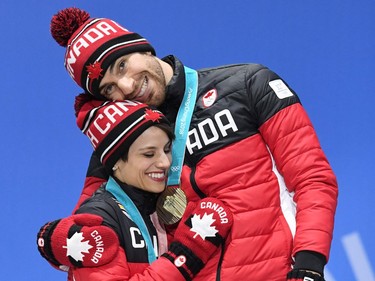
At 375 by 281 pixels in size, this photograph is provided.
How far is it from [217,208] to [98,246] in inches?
12.2

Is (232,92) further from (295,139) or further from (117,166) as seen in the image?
(117,166)

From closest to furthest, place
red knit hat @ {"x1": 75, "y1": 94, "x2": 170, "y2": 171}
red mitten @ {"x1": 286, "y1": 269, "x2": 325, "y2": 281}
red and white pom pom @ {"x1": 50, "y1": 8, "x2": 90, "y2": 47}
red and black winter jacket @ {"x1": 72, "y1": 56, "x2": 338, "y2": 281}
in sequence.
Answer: red mitten @ {"x1": 286, "y1": 269, "x2": 325, "y2": 281}, red and black winter jacket @ {"x1": 72, "y1": 56, "x2": 338, "y2": 281}, red knit hat @ {"x1": 75, "y1": 94, "x2": 170, "y2": 171}, red and white pom pom @ {"x1": 50, "y1": 8, "x2": 90, "y2": 47}

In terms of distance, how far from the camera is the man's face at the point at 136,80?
81.1 inches

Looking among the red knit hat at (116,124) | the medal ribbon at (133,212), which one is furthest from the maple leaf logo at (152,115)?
the medal ribbon at (133,212)

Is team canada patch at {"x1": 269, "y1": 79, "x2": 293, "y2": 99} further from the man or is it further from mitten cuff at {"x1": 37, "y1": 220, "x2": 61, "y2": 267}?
mitten cuff at {"x1": 37, "y1": 220, "x2": 61, "y2": 267}

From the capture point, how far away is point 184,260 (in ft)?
6.16

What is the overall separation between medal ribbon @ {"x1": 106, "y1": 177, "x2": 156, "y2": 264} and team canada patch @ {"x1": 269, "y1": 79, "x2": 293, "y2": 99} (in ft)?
1.56

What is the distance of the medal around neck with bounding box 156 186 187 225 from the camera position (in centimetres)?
206

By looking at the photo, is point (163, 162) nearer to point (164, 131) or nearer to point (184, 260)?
point (164, 131)

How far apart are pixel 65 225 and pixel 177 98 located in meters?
0.47

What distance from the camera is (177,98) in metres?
2.08

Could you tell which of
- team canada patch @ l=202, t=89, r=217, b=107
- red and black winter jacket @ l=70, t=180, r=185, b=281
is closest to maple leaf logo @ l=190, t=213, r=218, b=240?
red and black winter jacket @ l=70, t=180, r=185, b=281

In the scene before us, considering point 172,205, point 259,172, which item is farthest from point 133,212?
point 259,172

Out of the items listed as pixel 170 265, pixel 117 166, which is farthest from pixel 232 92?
pixel 170 265
